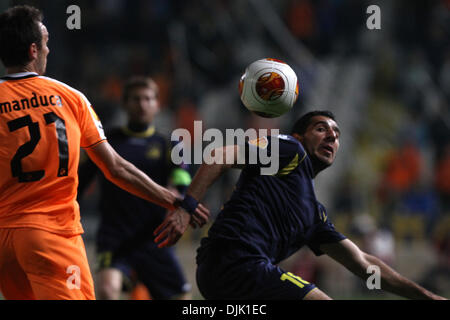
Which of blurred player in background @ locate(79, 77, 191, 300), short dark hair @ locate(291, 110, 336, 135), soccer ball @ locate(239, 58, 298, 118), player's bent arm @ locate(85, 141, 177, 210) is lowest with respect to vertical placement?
blurred player in background @ locate(79, 77, 191, 300)

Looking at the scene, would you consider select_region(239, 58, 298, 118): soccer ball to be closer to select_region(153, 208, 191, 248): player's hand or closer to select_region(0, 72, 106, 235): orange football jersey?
select_region(153, 208, 191, 248): player's hand

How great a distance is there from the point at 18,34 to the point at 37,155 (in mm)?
768

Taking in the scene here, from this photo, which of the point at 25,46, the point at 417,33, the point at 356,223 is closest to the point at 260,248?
the point at 25,46

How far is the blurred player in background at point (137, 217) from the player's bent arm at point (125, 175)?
2.40m

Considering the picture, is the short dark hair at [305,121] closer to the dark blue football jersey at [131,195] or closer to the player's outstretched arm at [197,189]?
the player's outstretched arm at [197,189]

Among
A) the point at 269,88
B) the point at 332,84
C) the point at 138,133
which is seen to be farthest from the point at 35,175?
the point at 332,84

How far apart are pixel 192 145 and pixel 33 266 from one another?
1074 centimetres

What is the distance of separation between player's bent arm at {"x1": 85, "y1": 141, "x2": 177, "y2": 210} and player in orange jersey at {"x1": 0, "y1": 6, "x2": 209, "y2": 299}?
0.31 meters

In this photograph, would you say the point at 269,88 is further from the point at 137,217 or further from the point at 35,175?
the point at 137,217

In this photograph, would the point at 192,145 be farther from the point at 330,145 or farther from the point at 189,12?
the point at 330,145

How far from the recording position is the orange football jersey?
4.07m

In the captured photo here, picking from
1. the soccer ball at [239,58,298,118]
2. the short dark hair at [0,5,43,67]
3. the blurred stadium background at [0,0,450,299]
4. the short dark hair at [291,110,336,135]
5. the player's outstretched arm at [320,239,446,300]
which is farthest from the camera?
the blurred stadium background at [0,0,450,299]

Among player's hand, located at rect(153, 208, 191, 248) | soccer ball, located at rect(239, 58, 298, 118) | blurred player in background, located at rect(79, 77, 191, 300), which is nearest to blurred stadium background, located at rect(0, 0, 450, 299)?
blurred player in background, located at rect(79, 77, 191, 300)
